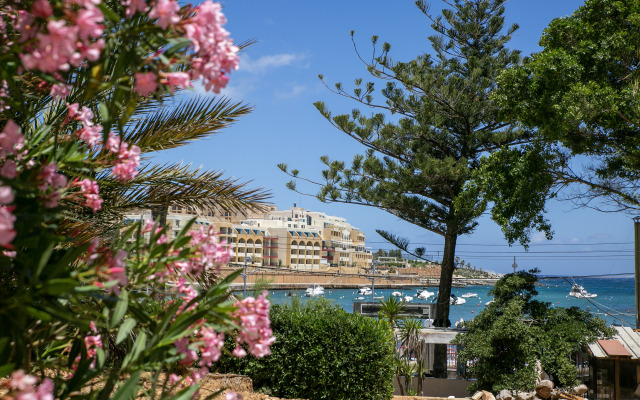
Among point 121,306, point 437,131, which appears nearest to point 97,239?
point 121,306

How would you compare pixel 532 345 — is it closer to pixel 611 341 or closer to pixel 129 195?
pixel 611 341

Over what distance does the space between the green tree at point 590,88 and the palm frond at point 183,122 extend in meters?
5.67

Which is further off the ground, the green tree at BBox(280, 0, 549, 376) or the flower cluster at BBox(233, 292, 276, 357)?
the green tree at BBox(280, 0, 549, 376)

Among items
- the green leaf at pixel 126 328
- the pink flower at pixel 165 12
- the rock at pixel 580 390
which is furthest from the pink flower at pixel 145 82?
the rock at pixel 580 390

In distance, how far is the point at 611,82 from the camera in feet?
28.0

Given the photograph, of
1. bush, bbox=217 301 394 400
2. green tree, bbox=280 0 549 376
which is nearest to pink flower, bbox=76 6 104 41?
bush, bbox=217 301 394 400

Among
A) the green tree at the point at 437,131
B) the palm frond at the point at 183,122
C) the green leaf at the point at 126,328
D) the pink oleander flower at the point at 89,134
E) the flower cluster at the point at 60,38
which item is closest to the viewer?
the flower cluster at the point at 60,38

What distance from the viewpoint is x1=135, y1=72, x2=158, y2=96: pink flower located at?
102 centimetres

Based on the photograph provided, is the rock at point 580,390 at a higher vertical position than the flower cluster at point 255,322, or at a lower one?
lower

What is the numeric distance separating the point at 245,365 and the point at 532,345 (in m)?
4.60

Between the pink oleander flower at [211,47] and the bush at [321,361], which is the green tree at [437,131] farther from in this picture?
the pink oleander flower at [211,47]

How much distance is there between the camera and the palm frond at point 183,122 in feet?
13.6

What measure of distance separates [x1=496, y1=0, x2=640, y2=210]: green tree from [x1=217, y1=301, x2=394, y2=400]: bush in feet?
16.3

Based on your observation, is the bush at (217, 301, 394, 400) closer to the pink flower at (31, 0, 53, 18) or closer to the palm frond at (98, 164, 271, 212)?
the palm frond at (98, 164, 271, 212)
